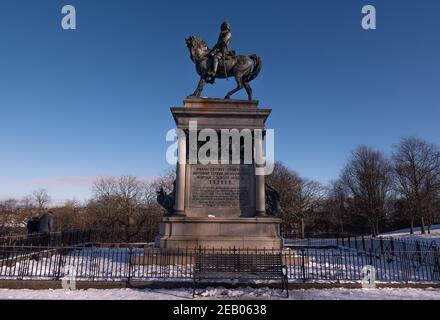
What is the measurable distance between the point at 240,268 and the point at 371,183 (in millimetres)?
47378

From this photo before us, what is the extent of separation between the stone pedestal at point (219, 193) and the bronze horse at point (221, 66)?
126 cm

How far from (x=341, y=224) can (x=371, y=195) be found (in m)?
9.82

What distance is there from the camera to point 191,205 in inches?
615

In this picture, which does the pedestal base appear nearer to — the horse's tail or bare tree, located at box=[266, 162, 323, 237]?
the horse's tail

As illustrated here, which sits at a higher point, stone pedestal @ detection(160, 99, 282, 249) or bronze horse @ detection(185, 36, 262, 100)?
bronze horse @ detection(185, 36, 262, 100)

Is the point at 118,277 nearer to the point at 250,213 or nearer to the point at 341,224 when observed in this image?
the point at 250,213

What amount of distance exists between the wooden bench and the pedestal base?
411 cm

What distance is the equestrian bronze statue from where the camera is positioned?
57.5 ft

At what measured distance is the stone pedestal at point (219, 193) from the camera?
14867 mm

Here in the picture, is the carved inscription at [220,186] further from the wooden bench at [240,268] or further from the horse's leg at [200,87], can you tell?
the wooden bench at [240,268]

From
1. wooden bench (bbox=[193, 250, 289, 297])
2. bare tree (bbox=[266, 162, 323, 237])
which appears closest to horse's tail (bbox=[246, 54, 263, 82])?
wooden bench (bbox=[193, 250, 289, 297])

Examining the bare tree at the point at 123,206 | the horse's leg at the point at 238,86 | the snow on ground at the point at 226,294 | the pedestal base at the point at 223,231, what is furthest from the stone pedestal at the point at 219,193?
the bare tree at the point at 123,206
